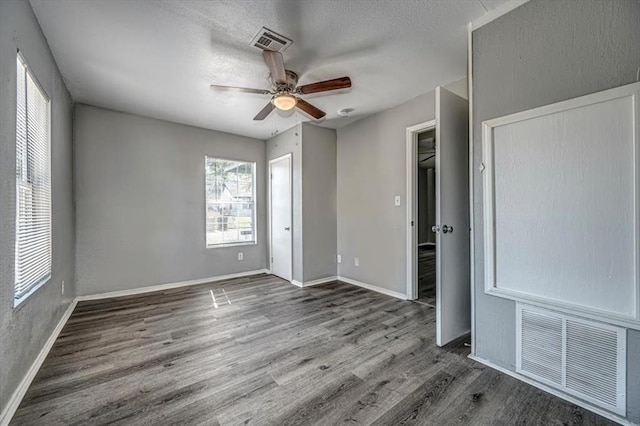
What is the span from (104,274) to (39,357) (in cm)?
180

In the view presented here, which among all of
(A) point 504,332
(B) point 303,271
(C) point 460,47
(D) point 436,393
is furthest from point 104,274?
(C) point 460,47

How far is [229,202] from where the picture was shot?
4750mm

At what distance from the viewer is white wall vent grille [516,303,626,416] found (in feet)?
4.84

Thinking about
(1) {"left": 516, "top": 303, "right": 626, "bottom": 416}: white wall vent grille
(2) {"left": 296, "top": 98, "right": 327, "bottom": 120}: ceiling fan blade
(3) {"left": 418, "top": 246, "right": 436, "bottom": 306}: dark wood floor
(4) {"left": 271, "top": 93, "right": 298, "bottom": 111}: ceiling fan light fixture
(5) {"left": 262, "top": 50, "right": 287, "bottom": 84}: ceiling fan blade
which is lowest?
(3) {"left": 418, "top": 246, "right": 436, "bottom": 306}: dark wood floor

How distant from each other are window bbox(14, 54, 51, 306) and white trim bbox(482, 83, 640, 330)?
3133 millimetres

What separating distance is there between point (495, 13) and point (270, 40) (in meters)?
1.66

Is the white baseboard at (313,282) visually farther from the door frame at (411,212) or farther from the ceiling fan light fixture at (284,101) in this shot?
the ceiling fan light fixture at (284,101)

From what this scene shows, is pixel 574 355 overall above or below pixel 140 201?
below

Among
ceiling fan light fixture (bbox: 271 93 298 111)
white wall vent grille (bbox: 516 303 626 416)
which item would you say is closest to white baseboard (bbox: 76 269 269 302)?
ceiling fan light fixture (bbox: 271 93 298 111)

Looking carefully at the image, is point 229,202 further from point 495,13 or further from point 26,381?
point 495,13

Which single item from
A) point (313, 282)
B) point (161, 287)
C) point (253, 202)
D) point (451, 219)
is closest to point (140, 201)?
point (161, 287)

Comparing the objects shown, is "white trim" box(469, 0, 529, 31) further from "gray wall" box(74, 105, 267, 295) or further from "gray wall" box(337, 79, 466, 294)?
"gray wall" box(74, 105, 267, 295)

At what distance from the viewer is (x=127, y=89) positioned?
3.05 metres

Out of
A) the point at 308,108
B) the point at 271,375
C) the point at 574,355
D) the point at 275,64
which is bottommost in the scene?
the point at 271,375
